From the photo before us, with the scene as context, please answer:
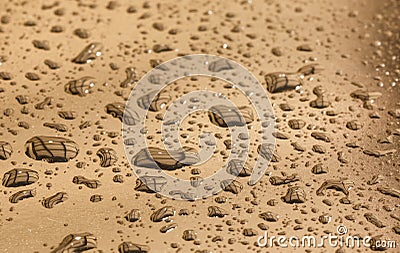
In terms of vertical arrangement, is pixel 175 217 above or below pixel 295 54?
below

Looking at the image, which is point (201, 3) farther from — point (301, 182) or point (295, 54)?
point (301, 182)

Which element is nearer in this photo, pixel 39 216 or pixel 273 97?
pixel 39 216

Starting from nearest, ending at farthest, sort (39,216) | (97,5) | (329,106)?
(39,216) → (329,106) → (97,5)

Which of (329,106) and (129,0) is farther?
(129,0)

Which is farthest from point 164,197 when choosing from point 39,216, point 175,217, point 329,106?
point 329,106

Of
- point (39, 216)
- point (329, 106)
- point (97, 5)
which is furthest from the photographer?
point (97, 5)

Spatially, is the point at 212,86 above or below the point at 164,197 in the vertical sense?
above

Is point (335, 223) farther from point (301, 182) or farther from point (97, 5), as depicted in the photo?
point (97, 5)

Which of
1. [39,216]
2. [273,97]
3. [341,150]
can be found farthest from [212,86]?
[39,216]

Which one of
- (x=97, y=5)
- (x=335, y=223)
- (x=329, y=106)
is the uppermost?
(x=97, y=5)
